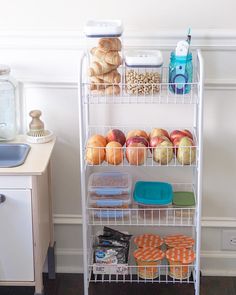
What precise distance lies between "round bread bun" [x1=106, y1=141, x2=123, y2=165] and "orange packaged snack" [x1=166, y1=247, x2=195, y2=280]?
534 millimetres

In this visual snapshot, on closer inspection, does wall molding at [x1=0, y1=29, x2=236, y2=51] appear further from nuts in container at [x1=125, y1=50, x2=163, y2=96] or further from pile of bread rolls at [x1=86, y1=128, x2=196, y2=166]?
pile of bread rolls at [x1=86, y1=128, x2=196, y2=166]

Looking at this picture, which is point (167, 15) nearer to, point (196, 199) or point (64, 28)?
point (64, 28)

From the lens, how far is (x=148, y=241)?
2863mm

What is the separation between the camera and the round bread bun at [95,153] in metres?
2.52

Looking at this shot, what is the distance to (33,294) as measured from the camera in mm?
2820

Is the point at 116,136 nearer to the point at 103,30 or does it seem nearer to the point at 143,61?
the point at 143,61

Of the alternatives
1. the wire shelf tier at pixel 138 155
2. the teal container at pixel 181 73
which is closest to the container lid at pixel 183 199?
the wire shelf tier at pixel 138 155

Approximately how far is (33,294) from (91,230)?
0.40 metres

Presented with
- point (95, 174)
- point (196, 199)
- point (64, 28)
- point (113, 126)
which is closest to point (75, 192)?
point (95, 174)

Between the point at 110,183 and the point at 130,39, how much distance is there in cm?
63

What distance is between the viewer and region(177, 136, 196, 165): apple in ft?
8.20

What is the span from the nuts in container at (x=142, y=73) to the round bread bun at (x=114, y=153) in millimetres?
222

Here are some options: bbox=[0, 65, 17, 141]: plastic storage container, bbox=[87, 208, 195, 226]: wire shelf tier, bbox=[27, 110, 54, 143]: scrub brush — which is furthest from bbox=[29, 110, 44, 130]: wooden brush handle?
bbox=[87, 208, 195, 226]: wire shelf tier

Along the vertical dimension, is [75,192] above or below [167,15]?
below
